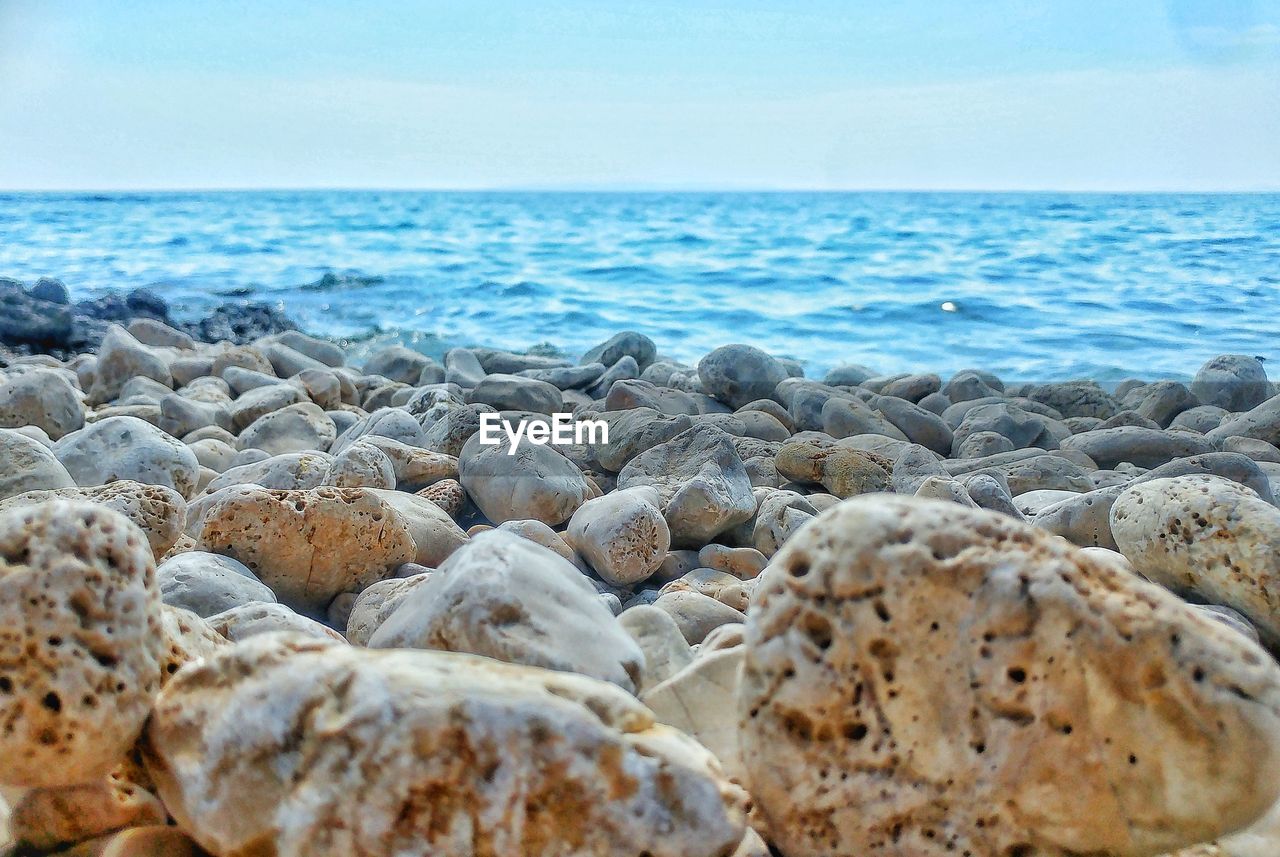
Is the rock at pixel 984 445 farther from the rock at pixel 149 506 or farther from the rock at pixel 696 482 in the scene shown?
the rock at pixel 149 506

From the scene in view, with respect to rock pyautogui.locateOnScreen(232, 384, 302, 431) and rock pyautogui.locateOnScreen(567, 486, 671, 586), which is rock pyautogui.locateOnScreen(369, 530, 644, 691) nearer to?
rock pyautogui.locateOnScreen(567, 486, 671, 586)

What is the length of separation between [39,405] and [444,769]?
4048mm

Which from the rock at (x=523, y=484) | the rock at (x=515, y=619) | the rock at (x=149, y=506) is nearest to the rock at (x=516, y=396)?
the rock at (x=523, y=484)

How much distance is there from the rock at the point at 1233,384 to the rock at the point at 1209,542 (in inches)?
163

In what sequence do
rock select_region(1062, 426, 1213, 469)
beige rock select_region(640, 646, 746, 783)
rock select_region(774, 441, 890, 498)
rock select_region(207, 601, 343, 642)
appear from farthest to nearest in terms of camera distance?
rock select_region(1062, 426, 1213, 469), rock select_region(774, 441, 890, 498), rock select_region(207, 601, 343, 642), beige rock select_region(640, 646, 746, 783)

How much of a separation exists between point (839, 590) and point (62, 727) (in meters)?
1.00

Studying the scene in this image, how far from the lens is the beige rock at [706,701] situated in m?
1.54

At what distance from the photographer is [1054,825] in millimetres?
1254

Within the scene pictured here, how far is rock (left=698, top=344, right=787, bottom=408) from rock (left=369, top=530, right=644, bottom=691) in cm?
406

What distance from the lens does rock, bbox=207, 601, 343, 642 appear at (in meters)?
1.96

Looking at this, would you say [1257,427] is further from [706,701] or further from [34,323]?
[34,323]

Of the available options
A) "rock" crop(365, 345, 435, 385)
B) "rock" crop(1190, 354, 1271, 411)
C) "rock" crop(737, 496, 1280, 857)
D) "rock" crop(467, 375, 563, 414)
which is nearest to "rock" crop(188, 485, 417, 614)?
"rock" crop(737, 496, 1280, 857)

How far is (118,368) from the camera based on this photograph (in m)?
6.07

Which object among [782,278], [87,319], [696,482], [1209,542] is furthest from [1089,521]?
[782,278]
